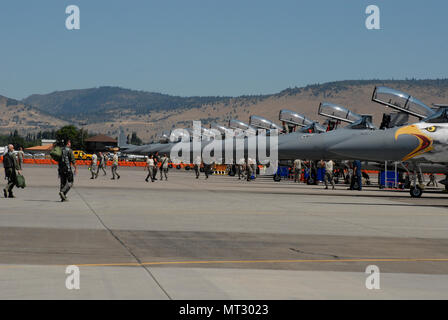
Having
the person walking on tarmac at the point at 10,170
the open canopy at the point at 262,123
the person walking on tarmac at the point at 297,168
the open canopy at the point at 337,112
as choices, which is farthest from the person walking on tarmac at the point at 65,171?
the open canopy at the point at 262,123

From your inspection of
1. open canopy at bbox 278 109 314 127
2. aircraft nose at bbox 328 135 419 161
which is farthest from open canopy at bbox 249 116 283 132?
aircraft nose at bbox 328 135 419 161

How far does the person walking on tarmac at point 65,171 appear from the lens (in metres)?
20.3

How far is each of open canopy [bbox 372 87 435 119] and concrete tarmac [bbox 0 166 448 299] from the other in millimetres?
8696

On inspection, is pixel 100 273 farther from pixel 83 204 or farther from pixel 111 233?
pixel 83 204

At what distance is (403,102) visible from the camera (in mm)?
27594

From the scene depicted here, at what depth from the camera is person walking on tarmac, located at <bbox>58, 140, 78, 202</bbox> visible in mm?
20297

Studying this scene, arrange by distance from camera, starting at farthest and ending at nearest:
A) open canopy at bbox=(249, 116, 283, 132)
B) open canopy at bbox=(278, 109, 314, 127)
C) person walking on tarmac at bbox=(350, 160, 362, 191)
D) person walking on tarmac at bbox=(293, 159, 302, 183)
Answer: open canopy at bbox=(249, 116, 283, 132), person walking on tarmac at bbox=(293, 159, 302, 183), open canopy at bbox=(278, 109, 314, 127), person walking on tarmac at bbox=(350, 160, 362, 191)

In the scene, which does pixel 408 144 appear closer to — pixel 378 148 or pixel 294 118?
pixel 378 148

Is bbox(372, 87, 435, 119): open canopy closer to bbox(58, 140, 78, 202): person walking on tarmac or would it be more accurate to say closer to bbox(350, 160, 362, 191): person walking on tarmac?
bbox(350, 160, 362, 191): person walking on tarmac

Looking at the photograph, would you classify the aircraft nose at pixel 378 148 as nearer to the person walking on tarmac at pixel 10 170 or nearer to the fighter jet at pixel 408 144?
the fighter jet at pixel 408 144

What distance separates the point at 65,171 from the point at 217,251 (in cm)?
1094

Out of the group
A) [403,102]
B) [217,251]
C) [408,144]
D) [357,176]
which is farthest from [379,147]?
[217,251]

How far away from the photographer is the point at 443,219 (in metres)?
17.5
